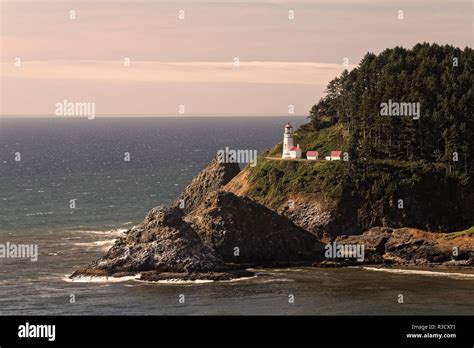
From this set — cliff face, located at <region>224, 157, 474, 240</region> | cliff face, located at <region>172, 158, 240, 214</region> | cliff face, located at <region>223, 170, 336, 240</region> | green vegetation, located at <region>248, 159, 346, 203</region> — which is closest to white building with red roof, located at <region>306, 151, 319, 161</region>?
green vegetation, located at <region>248, 159, 346, 203</region>

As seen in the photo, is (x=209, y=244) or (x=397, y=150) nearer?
→ (x=209, y=244)

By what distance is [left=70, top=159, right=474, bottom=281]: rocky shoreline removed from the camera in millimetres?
109250

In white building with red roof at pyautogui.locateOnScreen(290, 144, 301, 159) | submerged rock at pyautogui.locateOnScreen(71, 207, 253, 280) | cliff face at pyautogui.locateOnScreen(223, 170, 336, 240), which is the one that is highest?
white building with red roof at pyautogui.locateOnScreen(290, 144, 301, 159)

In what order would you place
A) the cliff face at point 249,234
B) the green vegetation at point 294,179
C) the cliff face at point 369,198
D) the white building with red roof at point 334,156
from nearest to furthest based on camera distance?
the cliff face at point 249,234 → the cliff face at point 369,198 → the green vegetation at point 294,179 → the white building with red roof at point 334,156

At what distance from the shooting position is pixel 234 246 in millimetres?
116438

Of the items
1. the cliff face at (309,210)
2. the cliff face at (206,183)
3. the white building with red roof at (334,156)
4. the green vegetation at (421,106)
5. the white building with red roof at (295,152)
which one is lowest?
the cliff face at (309,210)

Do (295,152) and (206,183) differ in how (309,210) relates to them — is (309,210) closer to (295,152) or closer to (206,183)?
(295,152)

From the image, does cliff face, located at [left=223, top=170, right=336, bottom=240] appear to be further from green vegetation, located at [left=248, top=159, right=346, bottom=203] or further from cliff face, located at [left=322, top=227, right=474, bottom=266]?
cliff face, located at [left=322, top=227, right=474, bottom=266]

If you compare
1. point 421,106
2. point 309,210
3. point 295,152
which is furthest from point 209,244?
point 421,106

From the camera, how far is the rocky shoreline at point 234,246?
109250 mm

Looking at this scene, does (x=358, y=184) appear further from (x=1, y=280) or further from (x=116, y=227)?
(x=1, y=280)

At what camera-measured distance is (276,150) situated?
504 feet

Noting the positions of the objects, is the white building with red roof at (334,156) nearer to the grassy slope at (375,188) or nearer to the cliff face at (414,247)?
the grassy slope at (375,188)

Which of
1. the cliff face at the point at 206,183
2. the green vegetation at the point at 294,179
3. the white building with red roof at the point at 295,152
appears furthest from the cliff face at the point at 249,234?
the cliff face at the point at 206,183
